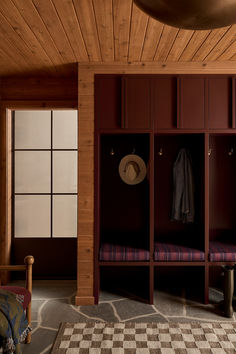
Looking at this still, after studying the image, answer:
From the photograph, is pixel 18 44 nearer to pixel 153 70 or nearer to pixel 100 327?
pixel 153 70

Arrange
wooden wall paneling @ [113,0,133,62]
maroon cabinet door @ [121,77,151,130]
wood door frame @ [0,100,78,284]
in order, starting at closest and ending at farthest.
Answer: wooden wall paneling @ [113,0,133,62], maroon cabinet door @ [121,77,151,130], wood door frame @ [0,100,78,284]

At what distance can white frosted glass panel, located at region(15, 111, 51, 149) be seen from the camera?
4145 millimetres

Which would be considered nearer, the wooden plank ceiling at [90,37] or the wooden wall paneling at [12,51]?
the wooden plank ceiling at [90,37]

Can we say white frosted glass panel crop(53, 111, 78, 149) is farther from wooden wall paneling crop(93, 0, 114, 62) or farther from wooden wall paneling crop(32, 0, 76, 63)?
wooden wall paneling crop(93, 0, 114, 62)

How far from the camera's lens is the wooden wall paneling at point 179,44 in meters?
2.62

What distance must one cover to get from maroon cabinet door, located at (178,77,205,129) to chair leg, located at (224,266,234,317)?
5.14ft

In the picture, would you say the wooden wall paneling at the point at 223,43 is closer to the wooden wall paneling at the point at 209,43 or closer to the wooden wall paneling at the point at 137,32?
the wooden wall paneling at the point at 209,43

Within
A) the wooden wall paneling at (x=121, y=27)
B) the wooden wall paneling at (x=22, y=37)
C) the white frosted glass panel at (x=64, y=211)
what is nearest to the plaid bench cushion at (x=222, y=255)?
the white frosted glass panel at (x=64, y=211)

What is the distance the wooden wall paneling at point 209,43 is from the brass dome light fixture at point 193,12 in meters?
1.50

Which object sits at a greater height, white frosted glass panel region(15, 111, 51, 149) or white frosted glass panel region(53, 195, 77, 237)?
white frosted glass panel region(15, 111, 51, 149)

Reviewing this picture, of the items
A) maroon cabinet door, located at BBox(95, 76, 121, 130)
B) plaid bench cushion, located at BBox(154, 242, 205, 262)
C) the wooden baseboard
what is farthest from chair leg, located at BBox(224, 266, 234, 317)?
maroon cabinet door, located at BBox(95, 76, 121, 130)

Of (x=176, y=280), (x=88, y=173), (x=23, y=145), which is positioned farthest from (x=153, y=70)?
(x=176, y=280)

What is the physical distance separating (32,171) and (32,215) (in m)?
0.61

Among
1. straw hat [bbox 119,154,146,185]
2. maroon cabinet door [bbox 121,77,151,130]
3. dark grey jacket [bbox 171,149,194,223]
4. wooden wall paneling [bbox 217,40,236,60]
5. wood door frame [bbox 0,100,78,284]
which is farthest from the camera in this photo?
wood door frame [bbox 0,100,78,284]
